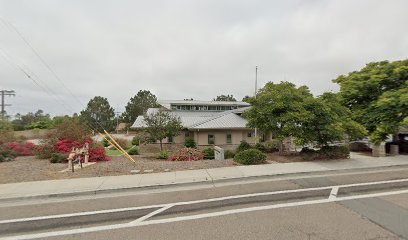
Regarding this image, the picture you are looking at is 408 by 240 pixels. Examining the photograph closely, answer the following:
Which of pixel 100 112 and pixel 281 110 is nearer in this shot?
pixel 281 110

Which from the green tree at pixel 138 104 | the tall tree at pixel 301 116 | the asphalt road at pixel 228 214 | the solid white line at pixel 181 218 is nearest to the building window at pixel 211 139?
the tall tree at pixel 301 116

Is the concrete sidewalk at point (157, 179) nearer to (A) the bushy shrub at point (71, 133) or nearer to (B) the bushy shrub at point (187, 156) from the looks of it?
(B) the bushy shrub at point (187, 156)

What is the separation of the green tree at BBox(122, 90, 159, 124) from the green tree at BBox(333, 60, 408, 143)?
51.5 metres

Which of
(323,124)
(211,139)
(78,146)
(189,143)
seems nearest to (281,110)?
(323,124)

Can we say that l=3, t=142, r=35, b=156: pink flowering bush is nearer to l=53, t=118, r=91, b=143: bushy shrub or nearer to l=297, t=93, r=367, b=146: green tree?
l=53, t=118, r=91, b=143: bushy shrub

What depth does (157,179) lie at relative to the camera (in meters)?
9.02

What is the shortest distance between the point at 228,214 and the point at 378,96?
1514 centimetres

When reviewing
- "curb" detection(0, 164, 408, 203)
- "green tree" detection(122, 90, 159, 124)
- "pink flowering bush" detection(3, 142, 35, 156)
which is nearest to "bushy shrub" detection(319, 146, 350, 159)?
"curb" detection(0, 164, 408, 203)

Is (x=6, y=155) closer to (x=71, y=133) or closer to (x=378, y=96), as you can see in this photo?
(x=71, y=133)

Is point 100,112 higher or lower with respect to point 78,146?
higher

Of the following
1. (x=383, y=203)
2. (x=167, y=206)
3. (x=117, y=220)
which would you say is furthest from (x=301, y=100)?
(x=117, y=220)

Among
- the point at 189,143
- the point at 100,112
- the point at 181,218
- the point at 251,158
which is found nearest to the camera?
the point at 181,218

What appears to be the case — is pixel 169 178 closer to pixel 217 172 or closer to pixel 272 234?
pixel 217 172

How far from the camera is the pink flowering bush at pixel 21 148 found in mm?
16650
